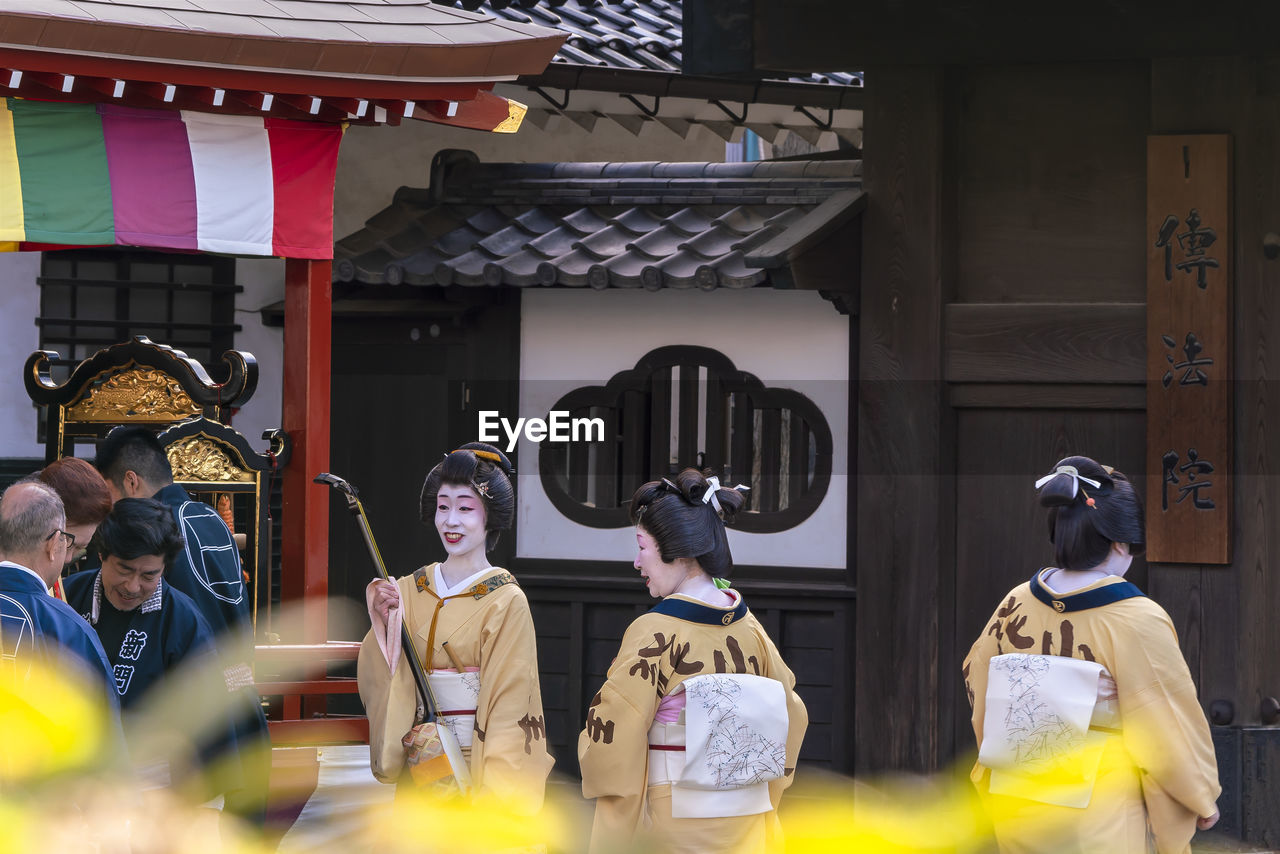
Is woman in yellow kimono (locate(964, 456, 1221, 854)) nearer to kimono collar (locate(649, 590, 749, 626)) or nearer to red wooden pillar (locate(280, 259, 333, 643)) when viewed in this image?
kimono collar (locate(649, 590, 749, 626))

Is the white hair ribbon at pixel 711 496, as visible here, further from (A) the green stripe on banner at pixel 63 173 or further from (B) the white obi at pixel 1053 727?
(A) the green stripe on banner at pixel 63 173

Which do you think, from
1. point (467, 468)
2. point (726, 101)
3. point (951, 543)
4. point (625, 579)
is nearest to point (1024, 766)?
point (467, 468)

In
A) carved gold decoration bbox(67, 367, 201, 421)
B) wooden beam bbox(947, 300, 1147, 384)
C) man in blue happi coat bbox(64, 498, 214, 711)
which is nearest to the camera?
man in blue happi coat bbox(64, 498, 214, 711)

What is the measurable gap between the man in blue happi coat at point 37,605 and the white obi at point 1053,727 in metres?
3.06

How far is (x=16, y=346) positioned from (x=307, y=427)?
316 centimetres

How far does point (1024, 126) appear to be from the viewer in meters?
8.15

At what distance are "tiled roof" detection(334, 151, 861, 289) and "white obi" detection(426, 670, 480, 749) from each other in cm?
329

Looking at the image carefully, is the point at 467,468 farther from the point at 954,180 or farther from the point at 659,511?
the point at 954,180

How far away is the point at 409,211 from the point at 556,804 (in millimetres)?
3790

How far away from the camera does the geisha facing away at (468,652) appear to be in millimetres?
5309

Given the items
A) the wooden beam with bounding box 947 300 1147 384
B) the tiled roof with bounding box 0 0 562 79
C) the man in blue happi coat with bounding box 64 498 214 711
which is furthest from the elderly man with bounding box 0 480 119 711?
the wooden beam with bounding box 947 300 1147 384

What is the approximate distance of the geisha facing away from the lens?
5309mm

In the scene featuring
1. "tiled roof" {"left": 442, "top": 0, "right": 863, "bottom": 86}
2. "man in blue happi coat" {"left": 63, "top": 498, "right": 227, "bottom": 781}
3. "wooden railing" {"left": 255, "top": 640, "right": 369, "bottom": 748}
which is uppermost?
"tiled roof" {"left": 442, "top": 0, "right": 863, "bottom": 86}

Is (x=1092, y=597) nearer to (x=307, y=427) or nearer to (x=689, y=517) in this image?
(x=689, y=517)
